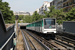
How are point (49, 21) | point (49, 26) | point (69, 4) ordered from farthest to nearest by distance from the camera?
point (69, 4)
point (49, 21)
point (49, 26)

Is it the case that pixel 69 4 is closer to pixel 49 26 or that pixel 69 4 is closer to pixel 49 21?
pixel 49 21

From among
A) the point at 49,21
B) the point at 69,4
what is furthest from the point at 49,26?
the point at 69,4

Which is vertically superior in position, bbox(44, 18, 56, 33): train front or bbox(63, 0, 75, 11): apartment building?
bbox(63, 0, 75, 11): apartment building

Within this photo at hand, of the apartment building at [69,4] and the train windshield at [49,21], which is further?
the apartment building at [69,4]

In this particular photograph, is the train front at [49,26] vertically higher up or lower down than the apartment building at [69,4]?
lower down

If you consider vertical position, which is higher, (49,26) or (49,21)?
(49,21)

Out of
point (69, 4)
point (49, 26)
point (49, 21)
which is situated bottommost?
point (49, 26)

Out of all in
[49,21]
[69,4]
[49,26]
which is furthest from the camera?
[69,4]

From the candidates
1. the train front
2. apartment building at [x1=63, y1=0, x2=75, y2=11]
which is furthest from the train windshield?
apartment building at [x1=63, y1=0, x2=75, y2=11]

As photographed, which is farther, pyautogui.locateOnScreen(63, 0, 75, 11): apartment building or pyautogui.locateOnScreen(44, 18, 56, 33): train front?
pyautogui.locateOnScreen(63, 0, 75, 11): apartment building

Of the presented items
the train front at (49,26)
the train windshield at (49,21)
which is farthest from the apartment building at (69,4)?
the train front at (49,26)

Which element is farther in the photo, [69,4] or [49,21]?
[69,4]

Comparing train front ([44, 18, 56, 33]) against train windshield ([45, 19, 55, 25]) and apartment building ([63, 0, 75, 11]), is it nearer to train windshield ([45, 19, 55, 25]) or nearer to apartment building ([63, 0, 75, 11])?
train windshield ([45, 19, 55, 25])

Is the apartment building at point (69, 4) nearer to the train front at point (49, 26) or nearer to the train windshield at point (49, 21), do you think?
the train windshield at point (49, 21)
